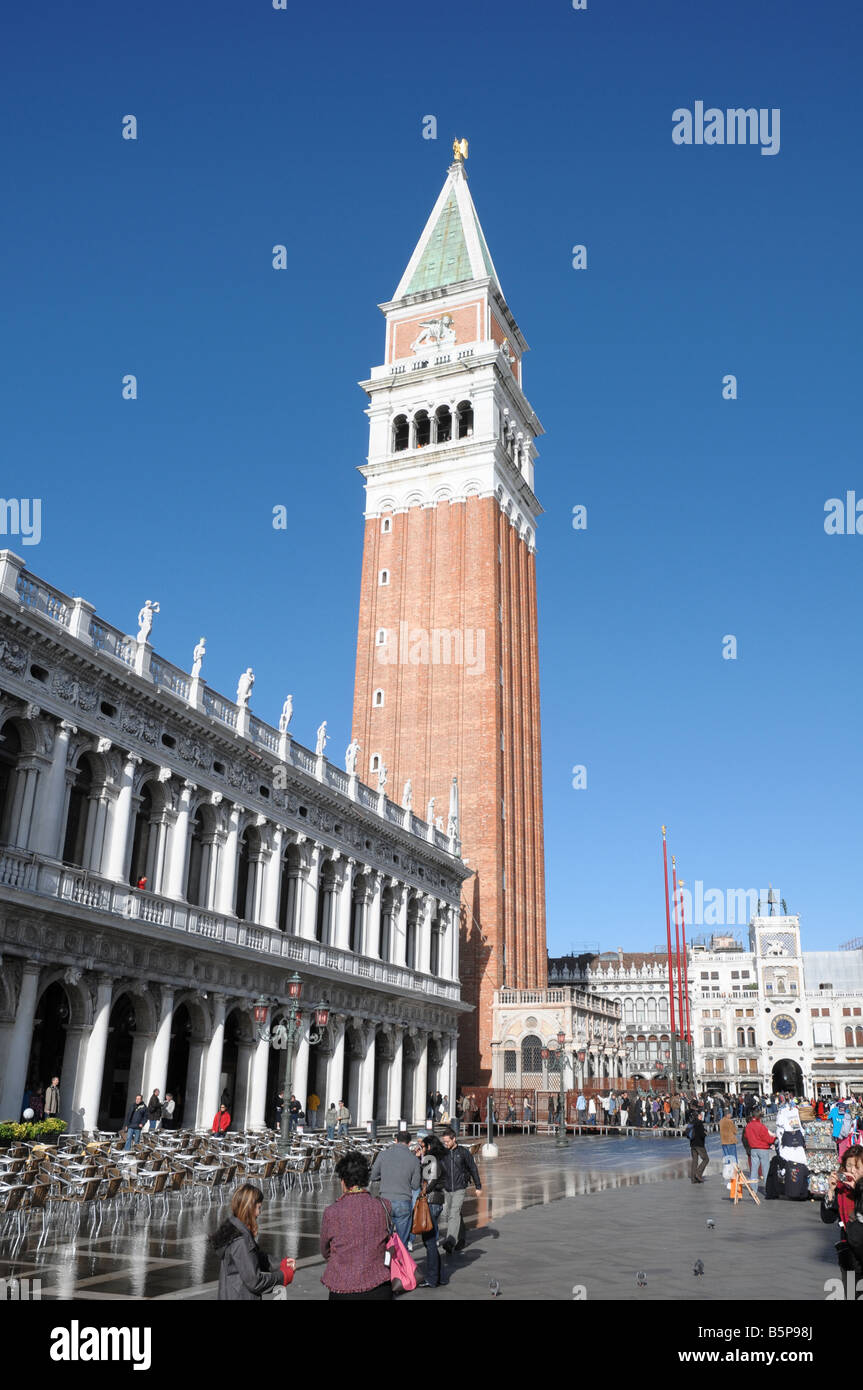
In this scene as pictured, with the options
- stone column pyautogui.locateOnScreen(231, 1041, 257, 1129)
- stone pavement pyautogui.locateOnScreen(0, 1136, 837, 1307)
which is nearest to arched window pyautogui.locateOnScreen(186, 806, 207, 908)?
stone column pyautogui.locateOnScreen(231, 1041, 257, 1129)

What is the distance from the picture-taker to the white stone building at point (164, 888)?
2472cm

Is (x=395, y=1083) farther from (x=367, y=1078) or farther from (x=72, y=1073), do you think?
(x=72, y=1073)

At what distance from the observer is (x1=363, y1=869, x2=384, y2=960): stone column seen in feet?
139

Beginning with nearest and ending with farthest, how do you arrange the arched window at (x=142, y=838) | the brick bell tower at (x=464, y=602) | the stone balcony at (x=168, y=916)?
1. the stone balcony at (x=168, y=916)
2. the arched window at (x=142, y=838)
3. the brick bell tower at (x=464, y=602)

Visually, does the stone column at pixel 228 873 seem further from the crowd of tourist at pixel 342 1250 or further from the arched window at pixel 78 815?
the crowd of tourist at pixel 342 1250

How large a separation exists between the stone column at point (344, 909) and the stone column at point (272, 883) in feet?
15.5

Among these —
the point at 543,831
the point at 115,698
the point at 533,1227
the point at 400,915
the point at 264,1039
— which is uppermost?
the point at 543,831

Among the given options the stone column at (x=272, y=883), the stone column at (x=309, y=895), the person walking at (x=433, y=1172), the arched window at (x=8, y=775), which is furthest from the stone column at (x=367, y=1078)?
the person walking at (x=433, y=1172)

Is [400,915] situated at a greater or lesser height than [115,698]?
lesser

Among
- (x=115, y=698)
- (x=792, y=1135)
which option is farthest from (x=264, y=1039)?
(x=792, y=1135)

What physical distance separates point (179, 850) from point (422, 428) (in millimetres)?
43527

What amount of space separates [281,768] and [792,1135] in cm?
1953
